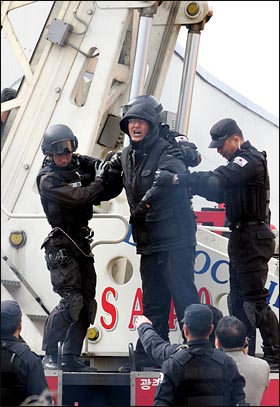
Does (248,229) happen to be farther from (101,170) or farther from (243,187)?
(101,170)

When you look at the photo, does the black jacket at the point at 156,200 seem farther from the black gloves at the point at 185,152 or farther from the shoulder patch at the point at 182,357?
the shoulder patch at the point at 182,357

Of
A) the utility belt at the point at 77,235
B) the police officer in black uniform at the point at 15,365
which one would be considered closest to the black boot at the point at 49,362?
the utility belt at the point at 77,235

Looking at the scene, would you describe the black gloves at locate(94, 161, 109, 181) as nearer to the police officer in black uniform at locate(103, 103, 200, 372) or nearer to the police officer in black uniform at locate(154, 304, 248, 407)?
the police officer in black uniform at locate(103, 103, 200, 372)

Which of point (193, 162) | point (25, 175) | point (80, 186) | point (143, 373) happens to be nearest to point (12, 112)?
point (25, 175)

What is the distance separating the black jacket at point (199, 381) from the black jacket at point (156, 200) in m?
1.14

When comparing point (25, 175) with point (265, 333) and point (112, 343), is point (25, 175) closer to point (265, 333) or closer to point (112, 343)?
point (112, 343)

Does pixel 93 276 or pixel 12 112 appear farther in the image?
pixel 12 112

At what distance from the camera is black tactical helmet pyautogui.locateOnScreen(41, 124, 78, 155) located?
6.19 m

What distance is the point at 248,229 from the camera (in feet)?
20.8

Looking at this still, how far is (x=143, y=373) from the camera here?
236 inches

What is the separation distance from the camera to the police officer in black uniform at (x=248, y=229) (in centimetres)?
625

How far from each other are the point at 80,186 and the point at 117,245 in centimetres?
63

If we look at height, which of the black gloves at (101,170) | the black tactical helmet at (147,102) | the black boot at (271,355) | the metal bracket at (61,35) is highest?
the metal bracket at (61,35)

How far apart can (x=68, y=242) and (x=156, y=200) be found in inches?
24.7
